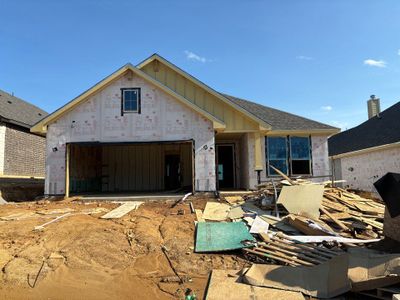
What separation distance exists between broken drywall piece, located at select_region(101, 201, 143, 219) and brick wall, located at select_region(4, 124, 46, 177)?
31.5ft

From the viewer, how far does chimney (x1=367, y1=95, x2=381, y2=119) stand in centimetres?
2927

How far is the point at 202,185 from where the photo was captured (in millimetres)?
14992

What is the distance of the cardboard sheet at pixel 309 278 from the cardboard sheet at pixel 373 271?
0.14m

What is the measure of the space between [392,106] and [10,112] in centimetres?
2574

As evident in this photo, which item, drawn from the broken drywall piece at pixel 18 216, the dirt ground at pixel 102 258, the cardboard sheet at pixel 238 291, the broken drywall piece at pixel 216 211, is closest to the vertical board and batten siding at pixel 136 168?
the broken drywall piece at pixel 216 211

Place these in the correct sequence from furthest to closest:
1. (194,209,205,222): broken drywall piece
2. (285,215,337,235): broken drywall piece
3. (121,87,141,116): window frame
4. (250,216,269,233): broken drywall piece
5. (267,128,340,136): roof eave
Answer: (267,128,340,136): roof eave < (121,87,141,116): window frame < (194,209,205,222): broken drywall piece < (250,216,269,233): broken drywall piece < (285,215,337,235): broken drywall piece

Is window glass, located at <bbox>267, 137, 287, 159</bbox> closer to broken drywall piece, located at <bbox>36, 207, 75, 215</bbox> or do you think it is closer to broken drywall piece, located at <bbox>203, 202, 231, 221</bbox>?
broken drywall piece, located at <bbox>203, 202, 231, 221</bbox>

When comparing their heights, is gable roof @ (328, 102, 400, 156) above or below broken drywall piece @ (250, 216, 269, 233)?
above

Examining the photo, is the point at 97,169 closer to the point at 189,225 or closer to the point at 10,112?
the point at 10,112

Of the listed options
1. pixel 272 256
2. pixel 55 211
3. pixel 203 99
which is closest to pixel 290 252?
pixel 272 256

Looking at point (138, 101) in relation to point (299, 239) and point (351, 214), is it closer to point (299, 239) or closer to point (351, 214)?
point (299, 239)

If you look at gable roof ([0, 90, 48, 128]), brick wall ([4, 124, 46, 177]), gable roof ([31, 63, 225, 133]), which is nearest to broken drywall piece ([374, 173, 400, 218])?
gable roof ([31, 63, 225, 133])

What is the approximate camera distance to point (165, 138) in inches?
602

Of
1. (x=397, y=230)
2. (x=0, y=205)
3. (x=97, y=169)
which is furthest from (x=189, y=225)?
(x=97, y=169)
